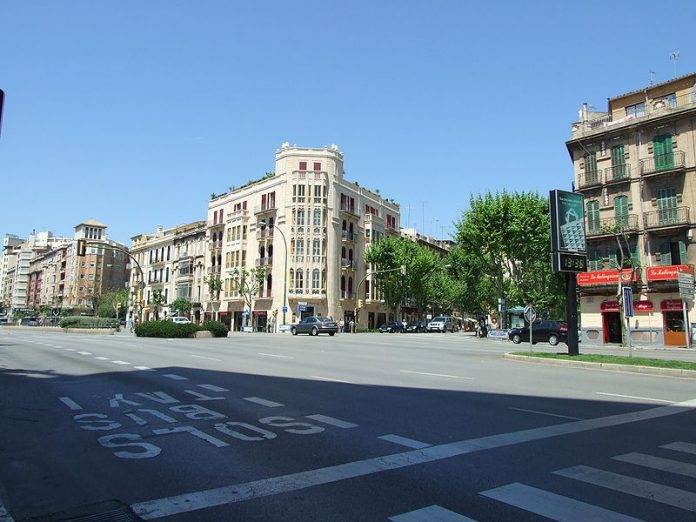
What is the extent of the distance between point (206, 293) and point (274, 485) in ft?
239

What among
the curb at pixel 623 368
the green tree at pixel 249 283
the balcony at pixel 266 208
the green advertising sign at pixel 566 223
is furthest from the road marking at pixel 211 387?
the balcony at pixel 266 208

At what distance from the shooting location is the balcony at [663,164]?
33719 mm

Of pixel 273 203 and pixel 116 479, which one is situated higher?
pixel 273 203

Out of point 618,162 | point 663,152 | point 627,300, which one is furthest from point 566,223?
point 618,162

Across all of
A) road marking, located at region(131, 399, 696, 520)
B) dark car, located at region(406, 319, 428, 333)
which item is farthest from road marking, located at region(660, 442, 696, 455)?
dark car, located at region(406, 319, 428, 333)

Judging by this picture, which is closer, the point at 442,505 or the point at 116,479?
the point at 442,505

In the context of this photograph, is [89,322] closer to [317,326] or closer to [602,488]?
[317,326]

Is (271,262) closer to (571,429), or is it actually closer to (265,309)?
(265,309)

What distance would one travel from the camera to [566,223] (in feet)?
68.5

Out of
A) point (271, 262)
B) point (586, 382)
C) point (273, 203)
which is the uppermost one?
point (273, 203)

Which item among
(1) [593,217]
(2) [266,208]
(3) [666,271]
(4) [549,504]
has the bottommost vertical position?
(4) [549,504]

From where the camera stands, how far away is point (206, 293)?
7469 cm

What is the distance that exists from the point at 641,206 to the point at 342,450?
119 feet

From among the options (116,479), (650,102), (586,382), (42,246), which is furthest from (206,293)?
(42,246)
